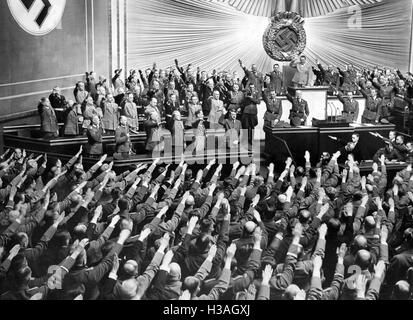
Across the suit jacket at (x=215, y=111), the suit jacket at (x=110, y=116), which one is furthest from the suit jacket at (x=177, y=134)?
the suit jacket at (x=215, y=111)

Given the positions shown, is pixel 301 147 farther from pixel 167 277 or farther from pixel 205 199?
pixel 167 277

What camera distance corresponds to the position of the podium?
14.7 metres

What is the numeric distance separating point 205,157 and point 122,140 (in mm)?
1450

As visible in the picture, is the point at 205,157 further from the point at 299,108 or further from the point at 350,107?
the point at 350,107

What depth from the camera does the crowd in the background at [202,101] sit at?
12.1 meters

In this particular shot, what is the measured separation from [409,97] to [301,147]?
4797 mm

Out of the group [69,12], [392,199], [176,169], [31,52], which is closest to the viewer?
[392,199]

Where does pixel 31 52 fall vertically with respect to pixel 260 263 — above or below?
above

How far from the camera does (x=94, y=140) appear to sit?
11.3 m

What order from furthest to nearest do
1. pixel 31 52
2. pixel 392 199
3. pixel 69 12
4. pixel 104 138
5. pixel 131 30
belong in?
pixel 131 30 < pixel 69 12 < pixel 31 52 < pixel 104 138 < pixel 392 199

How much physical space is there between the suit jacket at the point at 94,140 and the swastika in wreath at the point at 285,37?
9.58 metres

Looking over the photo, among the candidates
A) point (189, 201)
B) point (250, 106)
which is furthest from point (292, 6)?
point (189, 201)
